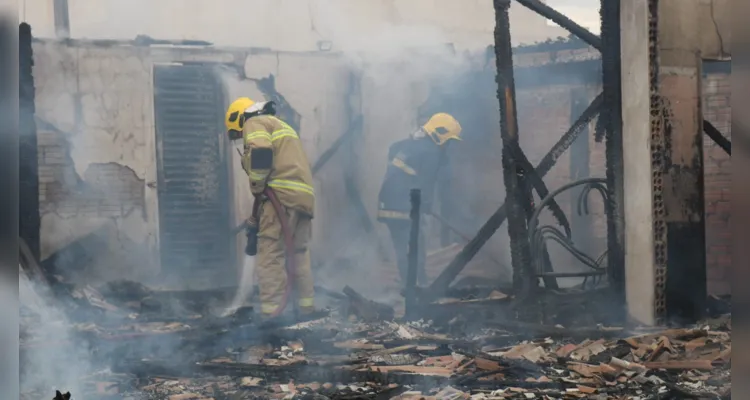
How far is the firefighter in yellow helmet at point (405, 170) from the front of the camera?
10.3 meters

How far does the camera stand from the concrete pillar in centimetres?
737

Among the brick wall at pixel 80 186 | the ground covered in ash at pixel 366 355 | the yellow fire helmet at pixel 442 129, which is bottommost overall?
the ground covered in ash at pixel 366 355

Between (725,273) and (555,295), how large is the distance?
10.0 ft

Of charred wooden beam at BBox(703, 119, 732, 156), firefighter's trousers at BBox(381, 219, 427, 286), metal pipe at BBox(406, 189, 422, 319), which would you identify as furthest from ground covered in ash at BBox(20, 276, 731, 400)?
firefighter's trousers at BBox(381, 219, 427, 286)

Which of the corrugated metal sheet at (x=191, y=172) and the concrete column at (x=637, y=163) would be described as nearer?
the concrete column at (x=637, y=163)

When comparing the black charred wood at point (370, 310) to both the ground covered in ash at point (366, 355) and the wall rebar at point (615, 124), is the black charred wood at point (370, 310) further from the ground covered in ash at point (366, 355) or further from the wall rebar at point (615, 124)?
the wall rebar at point (615, 124)

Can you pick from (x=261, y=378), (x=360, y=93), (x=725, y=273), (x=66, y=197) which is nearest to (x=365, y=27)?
(x=360, y=93)

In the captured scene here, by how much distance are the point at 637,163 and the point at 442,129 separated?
324 centimetres

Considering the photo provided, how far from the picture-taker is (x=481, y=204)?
39.3 ft

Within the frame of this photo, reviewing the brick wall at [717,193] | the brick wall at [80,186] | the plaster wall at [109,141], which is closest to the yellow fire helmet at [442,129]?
the plaster wall at [109,141]

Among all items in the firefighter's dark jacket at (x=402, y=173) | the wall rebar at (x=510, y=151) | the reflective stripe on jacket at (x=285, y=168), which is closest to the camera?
the wall rebar at (x=510, y=151)

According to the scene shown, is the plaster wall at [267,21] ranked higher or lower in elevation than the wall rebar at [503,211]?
higher

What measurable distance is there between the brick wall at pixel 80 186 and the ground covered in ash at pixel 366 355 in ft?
8.01

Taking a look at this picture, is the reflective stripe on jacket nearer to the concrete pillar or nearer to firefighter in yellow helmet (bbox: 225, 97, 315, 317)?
firefighter in yellow helmet (bbox: 225, 97, 315, 317)
